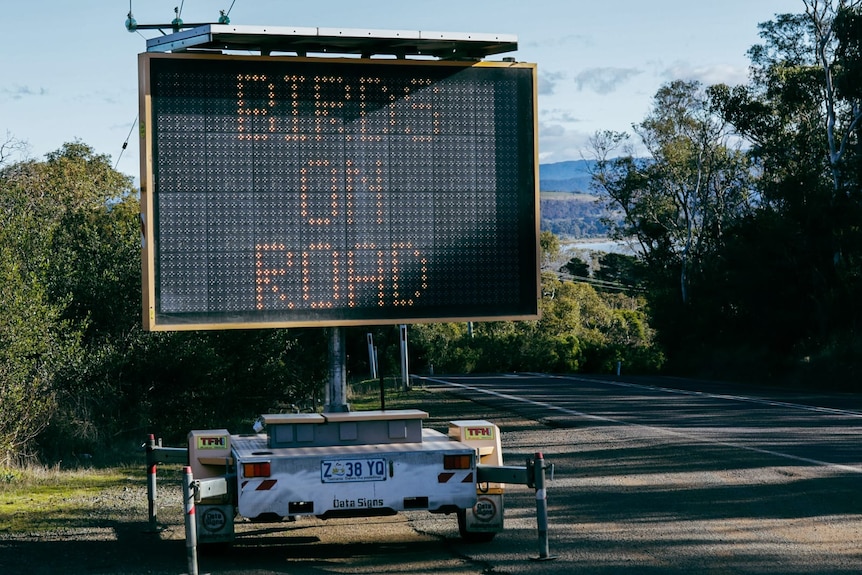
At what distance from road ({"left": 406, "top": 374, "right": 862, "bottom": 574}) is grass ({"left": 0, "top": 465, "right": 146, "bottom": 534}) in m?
4.70

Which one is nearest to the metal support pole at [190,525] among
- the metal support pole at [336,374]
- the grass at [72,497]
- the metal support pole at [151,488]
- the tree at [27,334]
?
the metal support pole at [336,374]

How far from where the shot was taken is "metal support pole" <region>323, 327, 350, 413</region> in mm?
10719

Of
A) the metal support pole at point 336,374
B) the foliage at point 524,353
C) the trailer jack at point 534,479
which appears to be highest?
the metal support pole at point 336,374

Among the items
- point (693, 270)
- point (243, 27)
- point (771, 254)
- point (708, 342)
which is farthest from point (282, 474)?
point (693, 270)

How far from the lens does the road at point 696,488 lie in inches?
377

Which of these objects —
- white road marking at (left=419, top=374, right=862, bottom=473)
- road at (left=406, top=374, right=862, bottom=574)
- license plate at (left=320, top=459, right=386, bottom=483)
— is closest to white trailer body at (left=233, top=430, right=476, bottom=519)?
license plate at (left=320, top=459, right=386, bottom=483)

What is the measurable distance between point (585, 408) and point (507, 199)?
15.5m

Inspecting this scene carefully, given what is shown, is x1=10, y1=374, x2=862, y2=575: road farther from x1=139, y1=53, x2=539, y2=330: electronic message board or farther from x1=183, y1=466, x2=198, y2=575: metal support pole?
x1=139, y1=53, x2=539, y2=330: electronic message board

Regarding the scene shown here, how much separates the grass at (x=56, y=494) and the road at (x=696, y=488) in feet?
15.4

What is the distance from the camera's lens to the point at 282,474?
31.1 ft

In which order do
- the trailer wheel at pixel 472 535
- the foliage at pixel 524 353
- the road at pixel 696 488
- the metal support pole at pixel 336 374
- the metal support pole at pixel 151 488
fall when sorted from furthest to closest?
the foliage at pixel 524 353 → the metal support pole at pixel 151 488 → the metal support pole at pixel 336 374 → the trailer wheel at pixel 472 535 → the road at pixel 696 488

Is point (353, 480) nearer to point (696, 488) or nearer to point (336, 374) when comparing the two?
point (336, 374)

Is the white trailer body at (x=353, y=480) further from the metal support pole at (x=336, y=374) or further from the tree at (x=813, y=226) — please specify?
the tree at (x=813, y=226)

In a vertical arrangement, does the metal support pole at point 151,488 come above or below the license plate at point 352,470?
below
